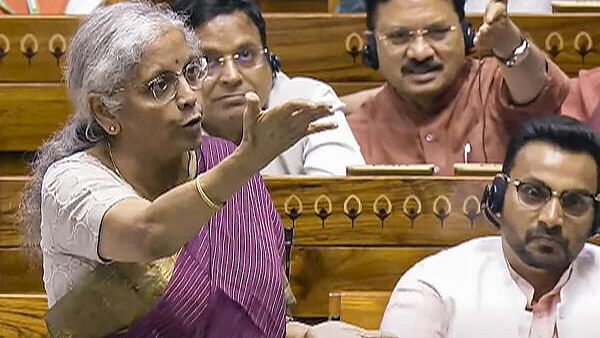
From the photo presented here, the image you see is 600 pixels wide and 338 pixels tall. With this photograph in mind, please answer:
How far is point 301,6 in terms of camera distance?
1.80m

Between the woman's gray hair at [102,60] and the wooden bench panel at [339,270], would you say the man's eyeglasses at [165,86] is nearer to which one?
the woman's gray hair at [102,60]

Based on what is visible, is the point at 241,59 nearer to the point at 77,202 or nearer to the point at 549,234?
the point at 549,234

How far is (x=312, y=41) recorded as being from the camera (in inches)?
57.2

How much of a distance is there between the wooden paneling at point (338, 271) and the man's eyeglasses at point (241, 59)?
185mm

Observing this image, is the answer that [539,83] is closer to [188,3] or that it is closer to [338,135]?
[338,135]

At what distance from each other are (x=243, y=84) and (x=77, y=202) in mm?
456

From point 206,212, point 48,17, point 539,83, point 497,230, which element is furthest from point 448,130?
point 206,212

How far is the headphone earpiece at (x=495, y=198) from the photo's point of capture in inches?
39.9

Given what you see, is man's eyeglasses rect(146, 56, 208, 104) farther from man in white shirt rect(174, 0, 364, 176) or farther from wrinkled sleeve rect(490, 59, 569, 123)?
wrinkled sleeve rect(490, 59, 569, 123)

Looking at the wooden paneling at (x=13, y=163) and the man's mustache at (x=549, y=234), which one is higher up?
the man's mustache at (x=549, y=234)

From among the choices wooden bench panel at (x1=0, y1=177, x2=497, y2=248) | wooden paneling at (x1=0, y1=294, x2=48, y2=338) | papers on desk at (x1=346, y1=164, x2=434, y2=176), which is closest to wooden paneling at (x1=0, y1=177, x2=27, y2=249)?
wooden bench panel at (x1=0, y1=177, x2=497, y2=248)

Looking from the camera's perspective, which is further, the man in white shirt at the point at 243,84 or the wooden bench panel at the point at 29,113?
the wooden bench panel at the point at 29,113

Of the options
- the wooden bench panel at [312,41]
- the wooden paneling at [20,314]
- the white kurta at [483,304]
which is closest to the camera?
the white kurta at [483,304]

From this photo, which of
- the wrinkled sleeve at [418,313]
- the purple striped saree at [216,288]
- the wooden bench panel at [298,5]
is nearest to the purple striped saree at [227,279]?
the purple striped saree at [216,288]
